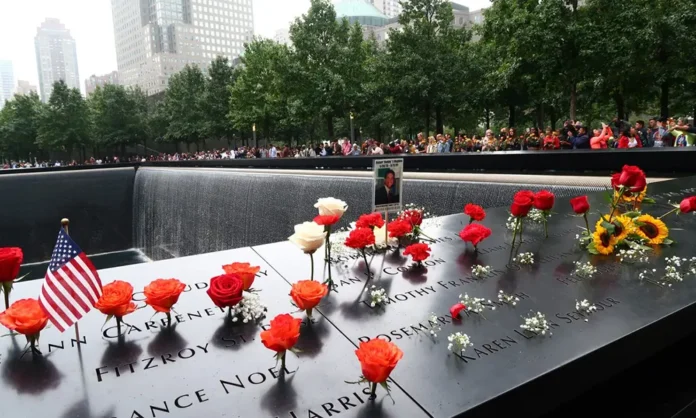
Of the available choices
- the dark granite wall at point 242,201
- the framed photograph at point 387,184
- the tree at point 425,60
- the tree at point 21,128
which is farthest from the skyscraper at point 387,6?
the framed photograph at point 387,184

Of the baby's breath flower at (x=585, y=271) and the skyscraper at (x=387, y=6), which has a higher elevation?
the skyscraper at (x=387, y=6)

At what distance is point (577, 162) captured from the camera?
622cm

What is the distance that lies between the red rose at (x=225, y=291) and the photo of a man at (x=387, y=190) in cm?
102

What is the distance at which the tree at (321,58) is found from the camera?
27.9 m

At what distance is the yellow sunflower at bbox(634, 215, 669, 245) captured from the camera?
109 inches

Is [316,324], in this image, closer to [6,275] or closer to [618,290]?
[6,275]

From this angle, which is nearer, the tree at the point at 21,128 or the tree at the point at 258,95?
the tree at the point at 258,95

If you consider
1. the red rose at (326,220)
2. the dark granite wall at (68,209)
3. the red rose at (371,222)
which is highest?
the red rose at (326,220)

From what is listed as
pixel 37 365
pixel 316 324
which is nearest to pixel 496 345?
pixel 316 324

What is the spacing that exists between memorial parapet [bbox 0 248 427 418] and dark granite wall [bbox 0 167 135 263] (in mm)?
14509

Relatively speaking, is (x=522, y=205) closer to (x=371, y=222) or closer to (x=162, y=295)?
(x=371, y=222)

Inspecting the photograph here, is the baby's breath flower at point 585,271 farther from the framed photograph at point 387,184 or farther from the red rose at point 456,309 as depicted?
Answer: the framed photograph at point 387,184

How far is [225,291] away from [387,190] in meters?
1.15

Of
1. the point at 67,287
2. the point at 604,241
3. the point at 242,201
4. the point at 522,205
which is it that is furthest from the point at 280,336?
the point at 242,201
